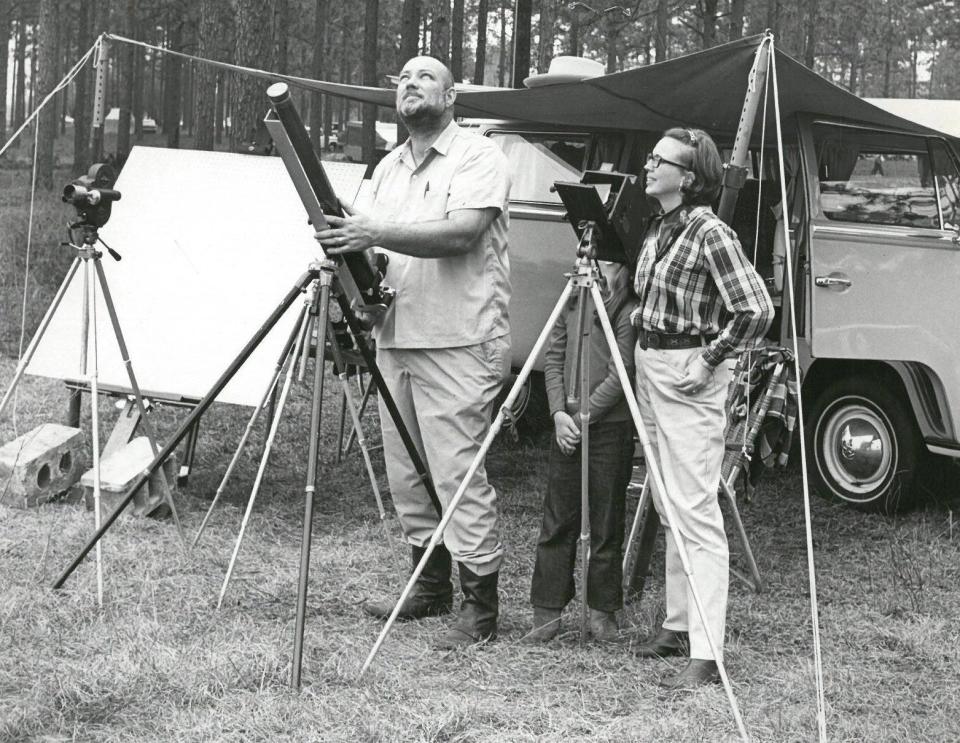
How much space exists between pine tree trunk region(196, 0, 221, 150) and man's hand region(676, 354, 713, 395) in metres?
7.58

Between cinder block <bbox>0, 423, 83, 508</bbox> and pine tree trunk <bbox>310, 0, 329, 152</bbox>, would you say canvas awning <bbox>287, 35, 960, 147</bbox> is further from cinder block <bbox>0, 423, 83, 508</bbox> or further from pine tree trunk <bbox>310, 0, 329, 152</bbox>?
pine tree trunk <bbox>310, 0, 329, 152</bbox>

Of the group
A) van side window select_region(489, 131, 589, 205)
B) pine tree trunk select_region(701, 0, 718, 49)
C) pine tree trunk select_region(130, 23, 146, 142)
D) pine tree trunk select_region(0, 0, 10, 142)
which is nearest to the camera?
van side window select_region(489, 131, 589, 205)

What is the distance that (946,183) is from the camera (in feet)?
20.7

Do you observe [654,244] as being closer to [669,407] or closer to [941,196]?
[669,407]

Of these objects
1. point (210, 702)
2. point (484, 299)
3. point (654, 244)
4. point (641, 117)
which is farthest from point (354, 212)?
point (641, 117)

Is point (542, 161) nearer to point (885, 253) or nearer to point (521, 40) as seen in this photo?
point (885, 253)

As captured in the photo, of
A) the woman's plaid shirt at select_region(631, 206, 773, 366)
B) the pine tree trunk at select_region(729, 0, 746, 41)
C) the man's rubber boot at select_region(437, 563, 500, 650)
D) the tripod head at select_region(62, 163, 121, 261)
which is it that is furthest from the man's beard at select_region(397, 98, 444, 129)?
the pine tree trunk at select_region(729, 0, 746, 41)

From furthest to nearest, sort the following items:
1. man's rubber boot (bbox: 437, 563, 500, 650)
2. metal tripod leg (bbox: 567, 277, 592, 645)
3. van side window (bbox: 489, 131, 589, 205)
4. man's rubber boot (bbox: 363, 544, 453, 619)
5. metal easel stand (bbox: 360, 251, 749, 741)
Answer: van side window (bbox: 489, 131, 589, 205)
man's rubber boot (bbox: 363, 544, 453, 619)
man's rubber boot (bbox: 437, 563, 500, 650)
metal tripod leg (bbox: 567, 277, 592, 645)
metal easel stand (bbox: 360, 251, 749, 741)

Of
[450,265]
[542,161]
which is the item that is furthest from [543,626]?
[542,161]

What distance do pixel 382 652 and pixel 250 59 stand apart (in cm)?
647

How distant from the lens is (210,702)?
363 cm

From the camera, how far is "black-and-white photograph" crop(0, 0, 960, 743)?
3744 mm

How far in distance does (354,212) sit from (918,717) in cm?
239

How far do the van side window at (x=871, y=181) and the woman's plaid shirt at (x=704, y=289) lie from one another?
2.74 meters
